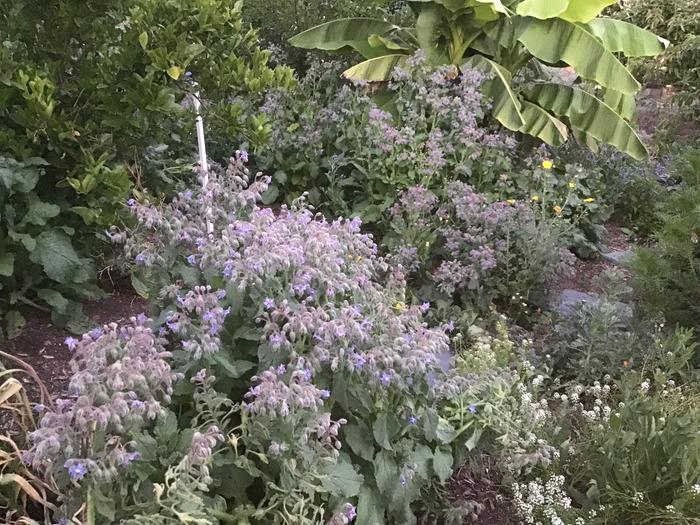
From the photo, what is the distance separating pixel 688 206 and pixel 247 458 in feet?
10.2

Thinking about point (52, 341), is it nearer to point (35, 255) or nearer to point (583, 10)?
point (35, 255)

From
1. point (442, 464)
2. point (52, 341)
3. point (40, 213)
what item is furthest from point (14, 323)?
point (442, 464)

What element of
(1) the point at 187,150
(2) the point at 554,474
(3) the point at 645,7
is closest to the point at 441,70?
(1) the point at 187,150

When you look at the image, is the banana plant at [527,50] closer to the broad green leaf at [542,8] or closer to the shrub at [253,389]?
the broad green leaf at [542,8]

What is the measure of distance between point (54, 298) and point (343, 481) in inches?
79.3

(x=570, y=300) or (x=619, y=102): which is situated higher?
(x=619, y=102)

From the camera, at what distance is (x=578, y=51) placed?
19.6 ft

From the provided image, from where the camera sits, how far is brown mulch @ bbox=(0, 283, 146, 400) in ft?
10.9

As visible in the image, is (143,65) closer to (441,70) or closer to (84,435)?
(84,435)

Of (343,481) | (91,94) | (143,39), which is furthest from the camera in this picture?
(91,94)

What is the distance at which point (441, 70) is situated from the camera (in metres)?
5.56

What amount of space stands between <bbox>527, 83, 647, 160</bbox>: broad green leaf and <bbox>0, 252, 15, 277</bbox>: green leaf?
15.8 feet

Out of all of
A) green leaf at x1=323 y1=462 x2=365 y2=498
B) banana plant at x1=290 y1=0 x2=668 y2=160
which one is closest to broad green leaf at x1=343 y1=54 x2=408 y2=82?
banana plant at x1=290 y1=0 x2=668 y2=160

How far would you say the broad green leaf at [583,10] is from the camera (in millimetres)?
5812
